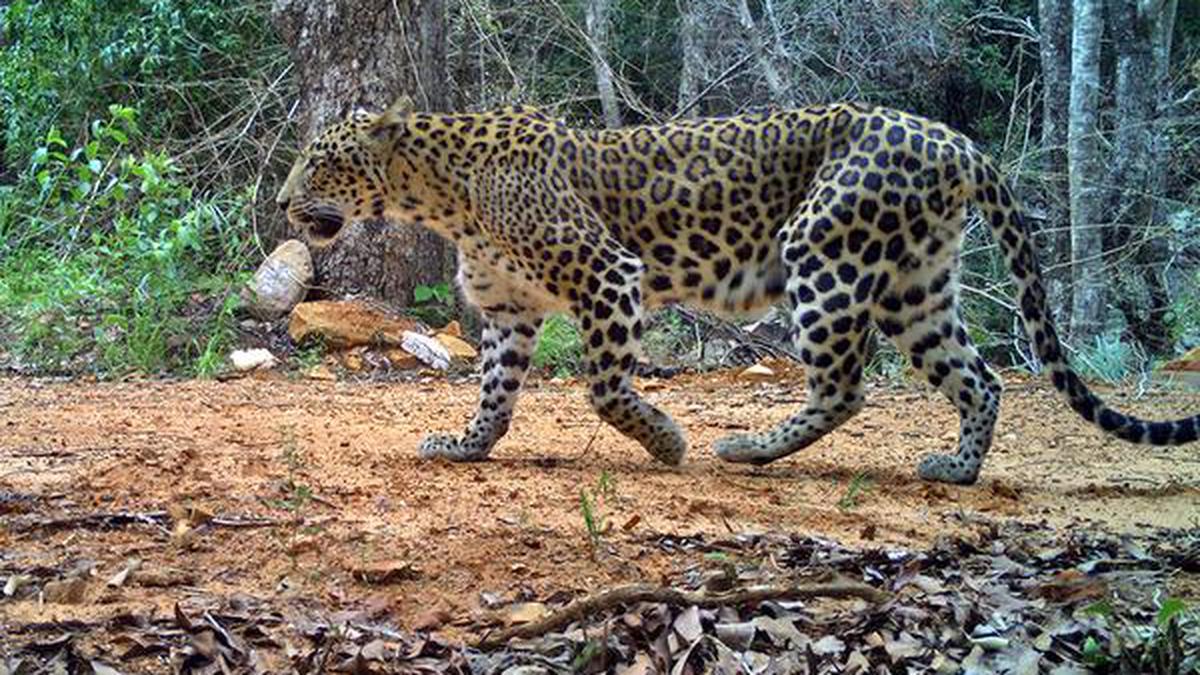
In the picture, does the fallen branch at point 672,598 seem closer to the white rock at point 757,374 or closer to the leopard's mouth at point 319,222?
the leopard's mouth at point 319,222

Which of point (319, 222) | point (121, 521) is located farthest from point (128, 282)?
point (121, 521)

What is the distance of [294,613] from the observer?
3.72 meters

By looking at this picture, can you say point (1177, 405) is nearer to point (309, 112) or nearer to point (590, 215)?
point (590, 215)

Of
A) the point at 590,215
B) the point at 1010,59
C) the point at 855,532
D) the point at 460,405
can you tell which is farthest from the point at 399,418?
the point at 1010,59

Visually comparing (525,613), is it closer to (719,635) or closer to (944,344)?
(719,635)

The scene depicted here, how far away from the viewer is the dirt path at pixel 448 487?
13.6 ft

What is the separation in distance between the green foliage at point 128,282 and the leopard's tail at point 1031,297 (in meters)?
5.60

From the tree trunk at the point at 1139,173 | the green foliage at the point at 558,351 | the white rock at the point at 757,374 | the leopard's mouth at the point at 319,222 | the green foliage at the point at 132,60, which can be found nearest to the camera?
the leopard's mouth at the point at 319,222

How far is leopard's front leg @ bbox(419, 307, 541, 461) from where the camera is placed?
21.2 ft

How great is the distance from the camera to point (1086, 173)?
1402 centimetres

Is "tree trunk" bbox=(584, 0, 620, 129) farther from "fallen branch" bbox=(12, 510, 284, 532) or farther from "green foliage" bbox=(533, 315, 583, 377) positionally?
"fallen branch" bbox=(12, 510, 284, 532)

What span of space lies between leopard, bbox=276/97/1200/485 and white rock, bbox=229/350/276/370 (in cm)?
323

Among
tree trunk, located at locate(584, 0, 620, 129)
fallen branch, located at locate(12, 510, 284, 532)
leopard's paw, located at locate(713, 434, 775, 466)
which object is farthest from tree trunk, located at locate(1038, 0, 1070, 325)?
fallen branch, located at locate(12, 510, 284, 532)

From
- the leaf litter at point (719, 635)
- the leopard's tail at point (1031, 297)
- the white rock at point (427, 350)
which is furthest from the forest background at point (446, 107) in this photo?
the leaf litter at point (719, 635)
